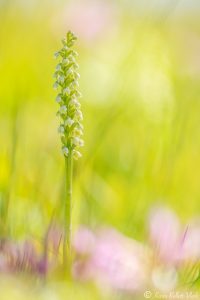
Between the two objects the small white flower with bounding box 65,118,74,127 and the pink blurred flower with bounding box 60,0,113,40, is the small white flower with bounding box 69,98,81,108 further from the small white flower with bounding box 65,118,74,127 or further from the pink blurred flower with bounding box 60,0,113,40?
the pink blurred flower with bounding box 60,0,113,40

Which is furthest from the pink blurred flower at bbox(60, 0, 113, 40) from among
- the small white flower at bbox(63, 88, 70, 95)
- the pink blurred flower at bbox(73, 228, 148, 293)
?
the small white flower at bbox(63, 88, 70, 95)

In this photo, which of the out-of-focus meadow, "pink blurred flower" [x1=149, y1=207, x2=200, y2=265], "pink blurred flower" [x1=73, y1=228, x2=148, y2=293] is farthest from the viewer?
the out-of-focus meadow

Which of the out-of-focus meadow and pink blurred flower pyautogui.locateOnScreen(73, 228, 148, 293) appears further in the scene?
the out-of-focus meadow

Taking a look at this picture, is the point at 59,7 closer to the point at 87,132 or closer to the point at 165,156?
the point at 87,132

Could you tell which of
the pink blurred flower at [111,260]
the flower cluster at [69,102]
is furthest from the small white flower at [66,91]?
the pink blurred flower at [111,260]

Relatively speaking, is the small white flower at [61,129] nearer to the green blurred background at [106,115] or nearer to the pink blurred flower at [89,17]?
the green blurred background at [106,115]
